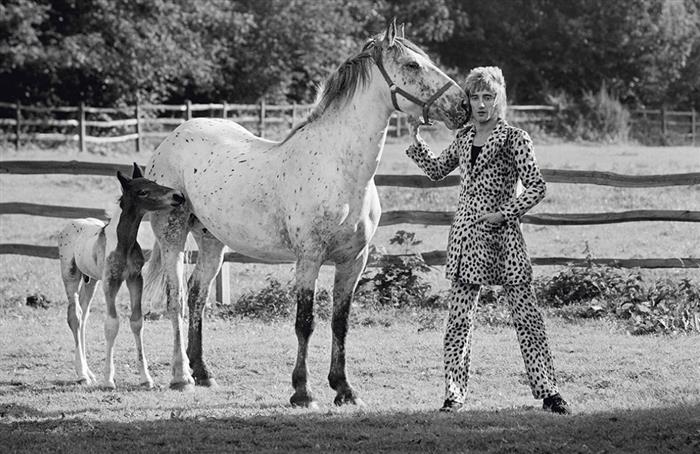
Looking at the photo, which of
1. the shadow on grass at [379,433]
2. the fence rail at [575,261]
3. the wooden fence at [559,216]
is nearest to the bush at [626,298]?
the fence rail at [575,261]

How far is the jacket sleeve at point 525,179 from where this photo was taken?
22.3 feet

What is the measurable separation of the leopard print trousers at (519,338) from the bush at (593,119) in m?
35.5

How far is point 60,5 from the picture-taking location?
3400 centimetres

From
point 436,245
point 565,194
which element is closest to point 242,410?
point 436,245

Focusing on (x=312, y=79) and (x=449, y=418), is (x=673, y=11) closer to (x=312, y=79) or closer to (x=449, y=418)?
(x=312, y=79)

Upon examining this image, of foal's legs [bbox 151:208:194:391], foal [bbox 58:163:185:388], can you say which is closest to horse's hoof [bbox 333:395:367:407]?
foal's legs [bbox 151:208:194:391]

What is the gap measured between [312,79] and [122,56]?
38.6 ft

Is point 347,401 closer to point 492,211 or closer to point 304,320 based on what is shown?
point 304,320

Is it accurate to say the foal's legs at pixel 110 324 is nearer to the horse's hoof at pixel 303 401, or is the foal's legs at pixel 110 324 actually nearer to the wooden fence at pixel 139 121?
the horse's hoof at pixel 303 401

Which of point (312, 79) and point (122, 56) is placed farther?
point (312, 79)

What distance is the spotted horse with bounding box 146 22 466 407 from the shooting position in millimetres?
7441

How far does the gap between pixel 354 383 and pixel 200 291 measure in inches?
54.9

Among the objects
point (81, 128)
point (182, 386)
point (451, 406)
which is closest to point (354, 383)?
point (182, 386)

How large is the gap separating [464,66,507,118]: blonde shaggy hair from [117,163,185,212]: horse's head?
2426 millimetres
